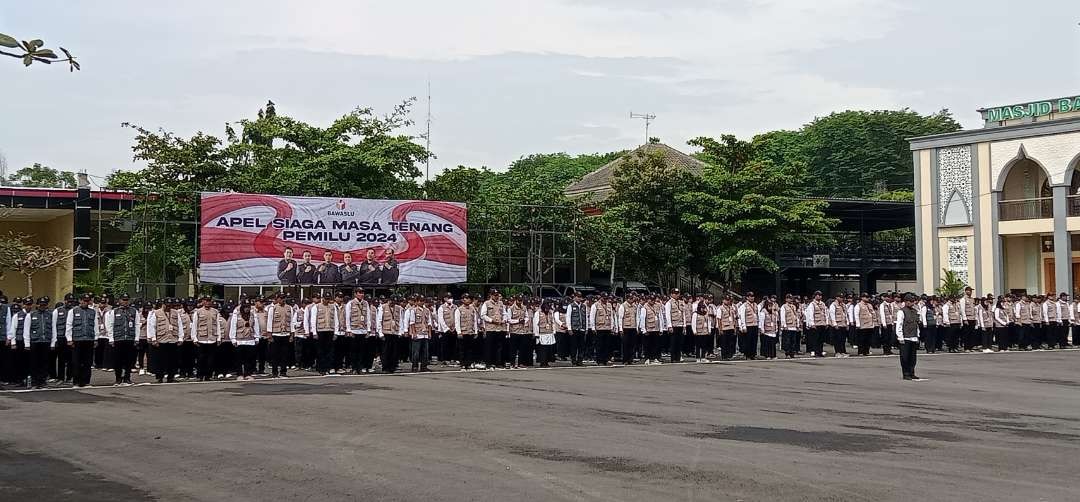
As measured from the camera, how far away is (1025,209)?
3788 cm

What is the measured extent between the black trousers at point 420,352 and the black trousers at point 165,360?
4605 millimetres

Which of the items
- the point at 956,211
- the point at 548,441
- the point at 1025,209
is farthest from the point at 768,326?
Answer: the point at 1025,209

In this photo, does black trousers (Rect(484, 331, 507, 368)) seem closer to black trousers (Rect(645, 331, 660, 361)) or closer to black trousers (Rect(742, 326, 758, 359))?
black trousers (Rect(645, 331, 660, 361))

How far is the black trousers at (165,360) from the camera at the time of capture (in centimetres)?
1942

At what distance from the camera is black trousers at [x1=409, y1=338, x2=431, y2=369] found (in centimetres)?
2172

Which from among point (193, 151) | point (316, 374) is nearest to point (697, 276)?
point (193, 151)

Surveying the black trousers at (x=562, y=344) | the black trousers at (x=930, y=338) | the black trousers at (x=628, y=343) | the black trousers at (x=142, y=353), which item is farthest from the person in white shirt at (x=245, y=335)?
the black trousers at (x=930, y=338)

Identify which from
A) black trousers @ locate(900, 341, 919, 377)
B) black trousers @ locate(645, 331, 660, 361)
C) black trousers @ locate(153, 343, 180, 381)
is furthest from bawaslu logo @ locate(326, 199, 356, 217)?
black trousers @ locate(900, 341, 919, 377)

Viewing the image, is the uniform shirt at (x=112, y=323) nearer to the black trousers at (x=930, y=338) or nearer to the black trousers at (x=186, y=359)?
the black trousers at (x=186, y=359)

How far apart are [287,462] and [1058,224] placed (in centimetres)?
3377

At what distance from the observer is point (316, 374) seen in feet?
70.2

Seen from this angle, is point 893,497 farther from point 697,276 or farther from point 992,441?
point 697,276

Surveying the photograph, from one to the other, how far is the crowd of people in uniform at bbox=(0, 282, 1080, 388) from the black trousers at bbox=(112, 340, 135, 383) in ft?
0.08

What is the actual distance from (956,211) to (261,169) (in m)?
24.8
